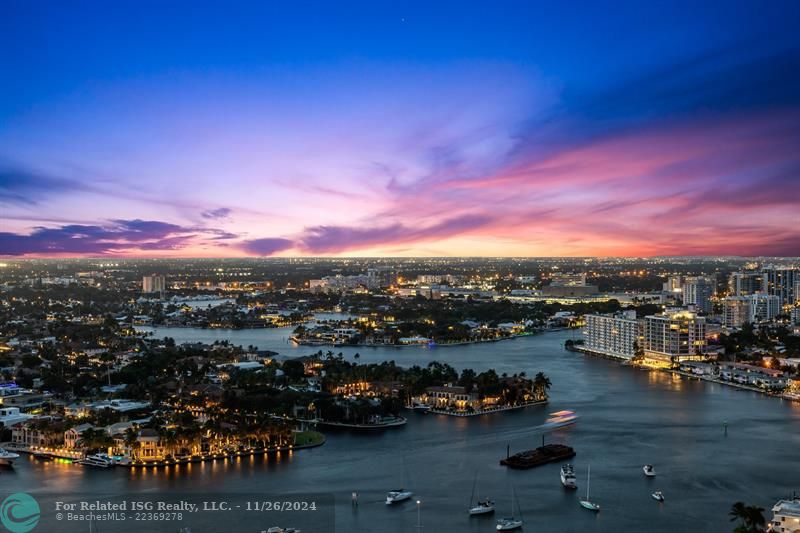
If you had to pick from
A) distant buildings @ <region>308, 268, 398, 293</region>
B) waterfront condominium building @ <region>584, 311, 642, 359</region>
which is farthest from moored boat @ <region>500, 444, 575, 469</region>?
distant buildings @ <region>308, 268, 398, 293</region>

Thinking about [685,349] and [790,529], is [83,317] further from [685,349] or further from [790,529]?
[790,529]

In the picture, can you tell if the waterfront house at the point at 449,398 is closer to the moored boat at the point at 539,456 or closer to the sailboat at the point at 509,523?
the moored boat at the point at 539,456

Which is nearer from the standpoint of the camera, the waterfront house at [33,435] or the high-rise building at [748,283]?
the waterfront house at [33,435]

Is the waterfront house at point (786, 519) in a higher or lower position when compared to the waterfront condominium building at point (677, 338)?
lower

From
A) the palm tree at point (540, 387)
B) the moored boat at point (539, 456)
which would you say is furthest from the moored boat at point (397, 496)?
the palm tree at point (540, 387)

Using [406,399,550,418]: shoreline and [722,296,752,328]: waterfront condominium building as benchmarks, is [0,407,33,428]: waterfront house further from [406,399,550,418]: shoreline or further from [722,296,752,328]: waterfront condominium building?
[722,296,752,328]: waterfront condominium building

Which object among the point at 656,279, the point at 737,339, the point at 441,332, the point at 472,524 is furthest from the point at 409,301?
the point at 472,524
